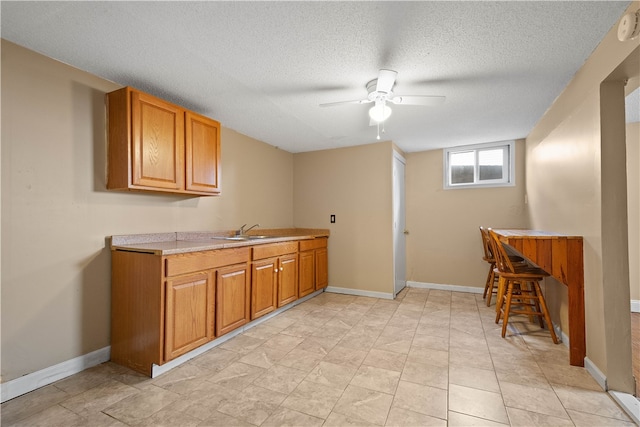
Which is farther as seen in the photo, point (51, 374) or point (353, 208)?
point (353, 208)

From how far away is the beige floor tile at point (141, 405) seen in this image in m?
1.58

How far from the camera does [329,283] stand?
4.37 m

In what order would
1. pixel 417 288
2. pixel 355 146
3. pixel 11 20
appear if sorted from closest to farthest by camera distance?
pixel 11 20
pixel 355 146
pixel 417 288

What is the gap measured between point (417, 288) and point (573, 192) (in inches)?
106

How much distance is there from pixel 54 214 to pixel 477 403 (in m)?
2.97

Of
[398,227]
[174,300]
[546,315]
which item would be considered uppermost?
[398,227]

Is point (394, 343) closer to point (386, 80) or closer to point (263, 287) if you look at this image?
point (263, 287)

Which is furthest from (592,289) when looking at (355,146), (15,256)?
(15,256)

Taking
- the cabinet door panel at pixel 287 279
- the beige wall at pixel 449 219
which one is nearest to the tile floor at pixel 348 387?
the cabinet door panel at pixel 287 279

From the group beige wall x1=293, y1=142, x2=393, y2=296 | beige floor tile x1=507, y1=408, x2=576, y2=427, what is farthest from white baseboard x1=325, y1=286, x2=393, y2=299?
Answer: beige floor tile x1=507, y1=408, x2=576, y2=427

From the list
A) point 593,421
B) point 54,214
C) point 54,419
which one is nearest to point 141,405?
point 54,419

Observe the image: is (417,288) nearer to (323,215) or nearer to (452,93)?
(323,215)

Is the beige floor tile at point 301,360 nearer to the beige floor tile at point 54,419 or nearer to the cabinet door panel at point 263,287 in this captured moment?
the cabinet door panel at point 263,287

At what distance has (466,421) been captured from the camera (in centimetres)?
154
